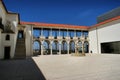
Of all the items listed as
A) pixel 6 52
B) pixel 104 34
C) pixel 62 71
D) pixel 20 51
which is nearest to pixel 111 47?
pixel 104 34

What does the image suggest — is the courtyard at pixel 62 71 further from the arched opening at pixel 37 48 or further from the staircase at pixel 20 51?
the arched opening at pixel 37 48

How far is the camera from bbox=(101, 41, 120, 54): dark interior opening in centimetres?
2709

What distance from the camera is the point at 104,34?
30.2 m

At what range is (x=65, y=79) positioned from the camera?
5934 millimetres

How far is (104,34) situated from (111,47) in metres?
3.54

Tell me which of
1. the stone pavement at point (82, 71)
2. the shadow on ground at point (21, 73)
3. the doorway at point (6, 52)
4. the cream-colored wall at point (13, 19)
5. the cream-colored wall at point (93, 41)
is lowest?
the shadow on ground at point (21, 73)

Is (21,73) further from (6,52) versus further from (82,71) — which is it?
(6,52)

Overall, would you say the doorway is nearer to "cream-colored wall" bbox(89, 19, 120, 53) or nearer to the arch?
the arch

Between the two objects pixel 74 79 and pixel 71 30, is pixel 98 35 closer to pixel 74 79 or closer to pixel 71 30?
pixel 71 30

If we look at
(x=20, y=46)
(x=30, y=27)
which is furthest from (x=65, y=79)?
(x=30, y=27)

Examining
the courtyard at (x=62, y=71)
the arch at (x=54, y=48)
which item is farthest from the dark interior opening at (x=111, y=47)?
the courtyard at (x=62, y=71)

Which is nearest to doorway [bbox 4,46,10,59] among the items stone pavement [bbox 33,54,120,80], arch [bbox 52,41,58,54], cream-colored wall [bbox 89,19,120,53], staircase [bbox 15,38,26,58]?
staircase [bbox 15,38,26,58]

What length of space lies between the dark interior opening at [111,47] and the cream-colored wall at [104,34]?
33.0 inches

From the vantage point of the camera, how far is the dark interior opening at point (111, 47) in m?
27.1
